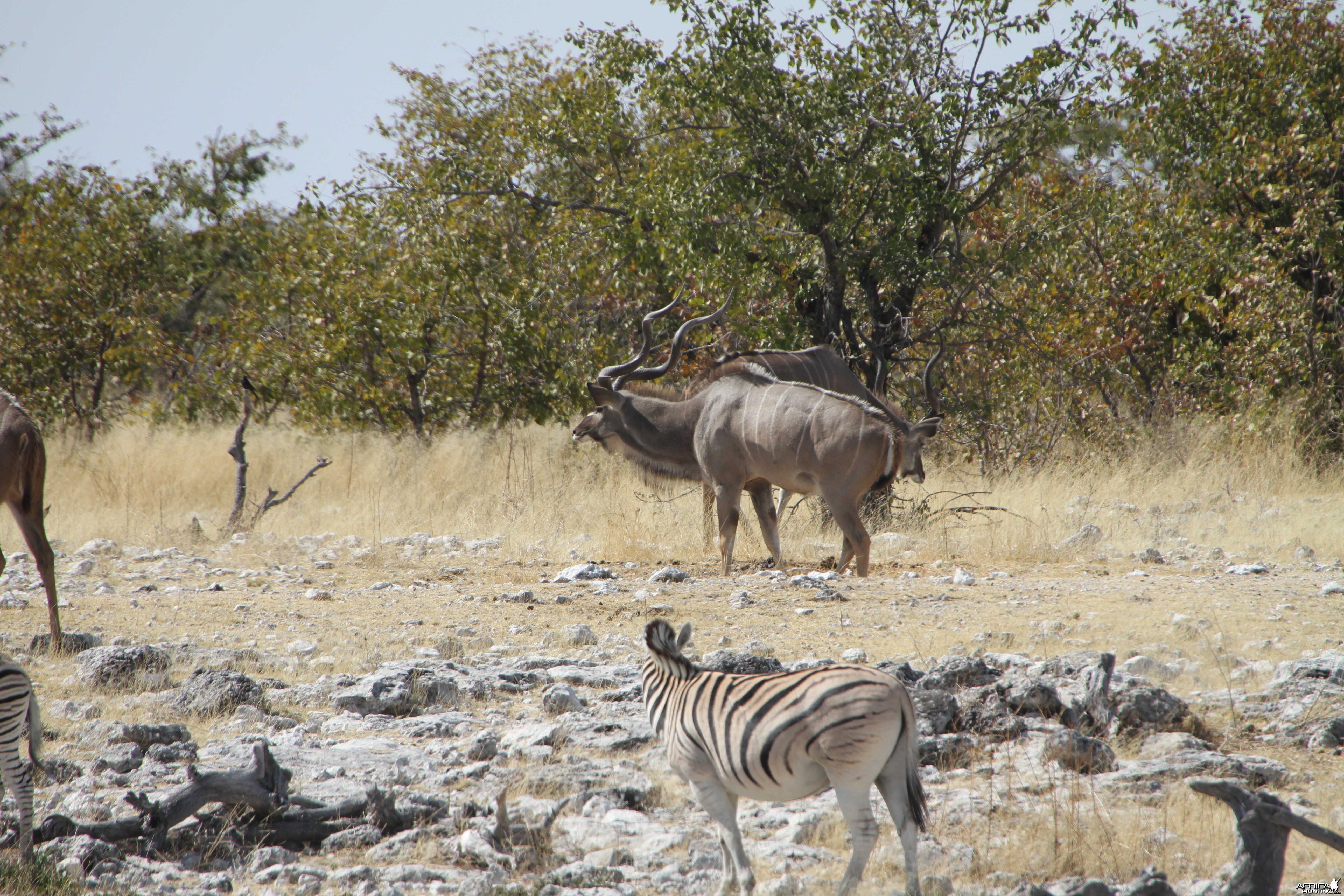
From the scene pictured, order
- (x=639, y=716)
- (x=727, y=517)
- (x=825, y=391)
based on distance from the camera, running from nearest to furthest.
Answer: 1. (x=639, y=716)
2. (x=825, y=391)
3. (x=727, y=517)

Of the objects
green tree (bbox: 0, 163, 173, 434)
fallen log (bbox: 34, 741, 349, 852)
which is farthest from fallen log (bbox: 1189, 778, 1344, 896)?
green tree (bbox: 0, 163, 173, 434)

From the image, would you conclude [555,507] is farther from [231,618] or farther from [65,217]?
[65,217]

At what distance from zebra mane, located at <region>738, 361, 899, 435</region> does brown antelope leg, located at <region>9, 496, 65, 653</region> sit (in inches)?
210

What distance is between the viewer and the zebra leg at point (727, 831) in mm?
3178

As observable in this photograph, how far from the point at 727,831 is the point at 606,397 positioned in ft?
24.1

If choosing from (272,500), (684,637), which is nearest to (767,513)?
(272,500)

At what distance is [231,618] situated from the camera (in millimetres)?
7199

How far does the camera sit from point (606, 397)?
34.1 feet

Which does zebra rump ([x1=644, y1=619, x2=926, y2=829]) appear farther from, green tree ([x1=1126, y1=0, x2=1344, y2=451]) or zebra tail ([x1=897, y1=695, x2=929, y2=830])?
green tree ([x1=1126, y1=0, x2=1344, y2=451])

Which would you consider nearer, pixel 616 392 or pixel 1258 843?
pixel 1258 843

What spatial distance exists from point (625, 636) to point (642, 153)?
8.73m

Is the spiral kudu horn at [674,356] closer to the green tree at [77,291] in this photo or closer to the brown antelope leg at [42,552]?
the brown antelope leg at [42,552]

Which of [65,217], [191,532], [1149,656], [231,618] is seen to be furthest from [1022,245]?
[65,217]

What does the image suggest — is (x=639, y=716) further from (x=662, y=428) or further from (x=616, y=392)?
(x=616, y=392)
